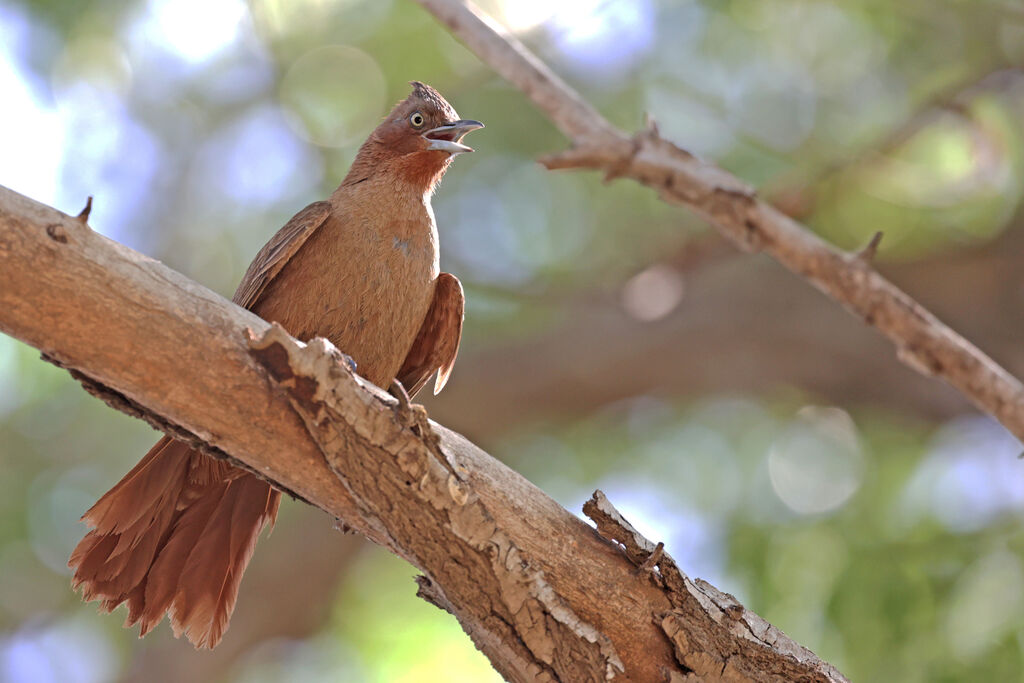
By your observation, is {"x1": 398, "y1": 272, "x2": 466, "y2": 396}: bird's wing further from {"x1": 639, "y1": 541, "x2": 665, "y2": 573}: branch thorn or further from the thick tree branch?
{"x1": 639, "y1": 541, "x2": 665, "y2": 573}: branch thorn

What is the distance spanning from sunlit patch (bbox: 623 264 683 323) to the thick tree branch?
4.19m

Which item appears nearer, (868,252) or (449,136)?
(868,252)

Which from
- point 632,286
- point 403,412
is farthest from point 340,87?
point 403,412

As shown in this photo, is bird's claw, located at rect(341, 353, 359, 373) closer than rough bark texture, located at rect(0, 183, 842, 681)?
No

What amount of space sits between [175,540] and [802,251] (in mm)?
2664

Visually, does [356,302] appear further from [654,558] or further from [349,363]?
[654,558]

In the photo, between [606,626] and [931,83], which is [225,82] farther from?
[606,626]

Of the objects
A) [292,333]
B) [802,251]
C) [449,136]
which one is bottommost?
[292,333]

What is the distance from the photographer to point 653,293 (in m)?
8.16

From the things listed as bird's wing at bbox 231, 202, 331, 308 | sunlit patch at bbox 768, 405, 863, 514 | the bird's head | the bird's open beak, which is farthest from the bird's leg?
sunlit patch at bbox 768, 405, 863, 514

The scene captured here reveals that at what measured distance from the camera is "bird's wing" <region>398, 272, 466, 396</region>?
191 inches

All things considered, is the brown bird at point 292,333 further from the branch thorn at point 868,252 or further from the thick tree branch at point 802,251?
the branch thorn at point 868,252

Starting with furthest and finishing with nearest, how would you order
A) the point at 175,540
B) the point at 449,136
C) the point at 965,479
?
the point at 965,479
the point at 449,136
the point at 175,540

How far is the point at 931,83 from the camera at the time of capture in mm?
7355
